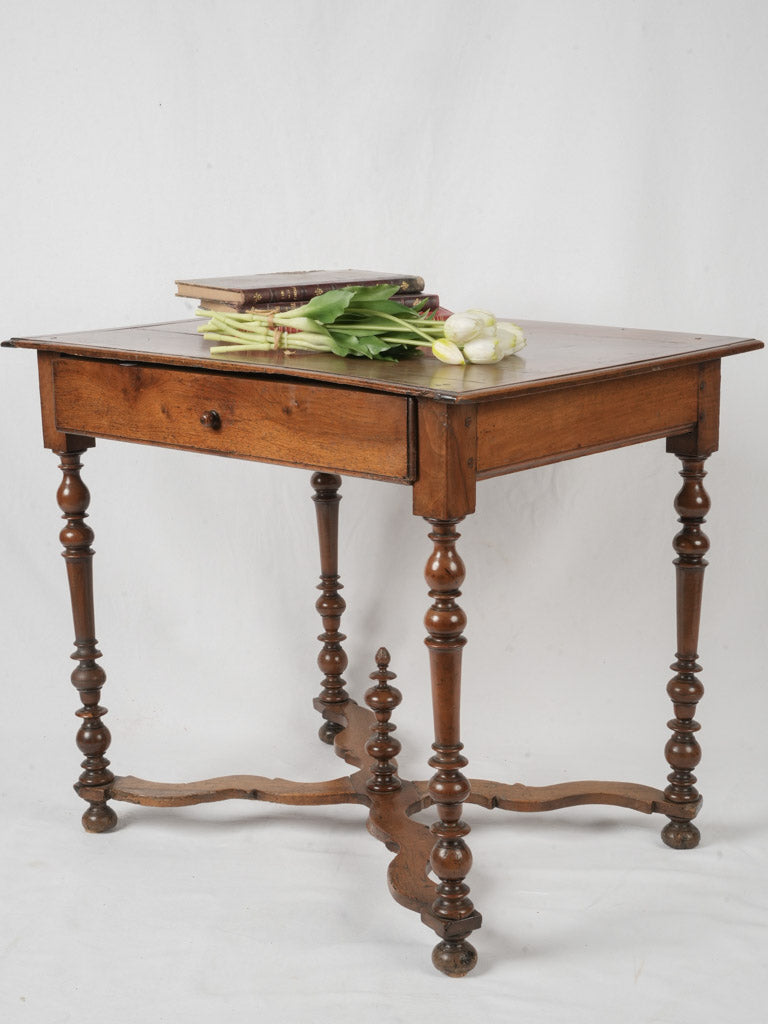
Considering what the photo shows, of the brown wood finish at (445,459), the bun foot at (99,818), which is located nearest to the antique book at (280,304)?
the brown wood finish at (445,459)

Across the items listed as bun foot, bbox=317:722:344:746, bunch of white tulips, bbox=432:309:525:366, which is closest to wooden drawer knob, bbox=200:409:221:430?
bunch of white tulips, bbox=432:309:525:366

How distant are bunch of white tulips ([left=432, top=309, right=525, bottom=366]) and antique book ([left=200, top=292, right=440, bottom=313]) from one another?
0.92ft

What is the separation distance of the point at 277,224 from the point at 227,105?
0.34 m

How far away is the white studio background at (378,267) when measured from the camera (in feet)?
12.3

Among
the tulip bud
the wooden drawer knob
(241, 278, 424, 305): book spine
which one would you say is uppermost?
(241, 278, 424, 305): book spine

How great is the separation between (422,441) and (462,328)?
300 mm

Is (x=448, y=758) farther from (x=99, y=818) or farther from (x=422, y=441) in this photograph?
(x=99, y=818)

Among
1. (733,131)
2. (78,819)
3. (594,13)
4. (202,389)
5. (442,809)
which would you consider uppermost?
(594,13)

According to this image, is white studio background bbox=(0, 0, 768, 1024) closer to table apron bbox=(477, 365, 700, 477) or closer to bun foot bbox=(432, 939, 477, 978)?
bun foot bbox=(432, 939, 477, 978)

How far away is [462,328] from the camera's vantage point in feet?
Result: 8.93

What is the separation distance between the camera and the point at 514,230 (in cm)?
395

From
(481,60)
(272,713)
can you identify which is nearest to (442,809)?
(272,713)

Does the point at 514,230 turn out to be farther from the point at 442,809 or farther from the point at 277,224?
the point at 442,809

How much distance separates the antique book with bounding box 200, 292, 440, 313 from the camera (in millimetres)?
3043
